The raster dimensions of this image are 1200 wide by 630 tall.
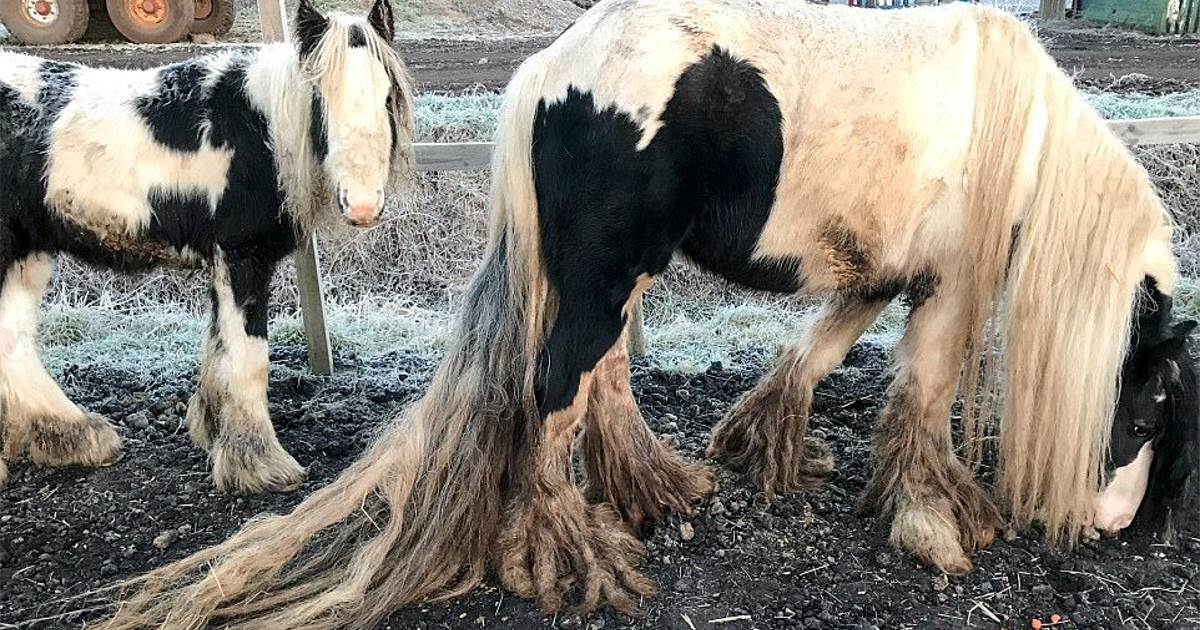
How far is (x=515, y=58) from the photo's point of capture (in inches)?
385

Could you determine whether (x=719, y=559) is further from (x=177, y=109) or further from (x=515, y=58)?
(x=515, y=58)

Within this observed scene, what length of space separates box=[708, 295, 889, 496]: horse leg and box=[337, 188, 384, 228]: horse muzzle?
63.1 inches

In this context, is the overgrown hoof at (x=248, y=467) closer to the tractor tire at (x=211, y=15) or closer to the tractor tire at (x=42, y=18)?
the tractor tire at (x=211, y=15)

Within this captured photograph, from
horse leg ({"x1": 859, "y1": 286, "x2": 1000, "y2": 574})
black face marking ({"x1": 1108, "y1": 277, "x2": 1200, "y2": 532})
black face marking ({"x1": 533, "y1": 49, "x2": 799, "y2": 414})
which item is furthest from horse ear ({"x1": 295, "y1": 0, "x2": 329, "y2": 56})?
black face marking ({"x1": 1108, "y1": 277, "x2": 1200, "y2": 532})

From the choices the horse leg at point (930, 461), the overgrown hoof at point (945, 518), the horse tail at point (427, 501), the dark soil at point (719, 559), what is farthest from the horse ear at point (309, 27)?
the overgrown hoof at point (945, 518)

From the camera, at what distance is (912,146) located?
97.0 inches

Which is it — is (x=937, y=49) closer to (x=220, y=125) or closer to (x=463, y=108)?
(x=220, y=125)

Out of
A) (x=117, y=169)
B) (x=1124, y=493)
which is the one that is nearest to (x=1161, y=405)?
(x=1124, y=493)

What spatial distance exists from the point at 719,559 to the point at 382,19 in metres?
2.10

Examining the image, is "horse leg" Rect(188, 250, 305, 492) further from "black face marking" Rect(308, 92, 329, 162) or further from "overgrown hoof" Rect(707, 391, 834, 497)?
"overgrown hoof" Rect(707, 391, 834, 497)

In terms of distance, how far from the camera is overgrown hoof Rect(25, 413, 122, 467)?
318 cm

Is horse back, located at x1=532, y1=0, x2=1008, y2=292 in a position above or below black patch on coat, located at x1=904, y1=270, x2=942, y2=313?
above

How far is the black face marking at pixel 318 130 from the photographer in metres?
2.80

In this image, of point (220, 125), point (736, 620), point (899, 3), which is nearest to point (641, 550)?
point (736, 620)
